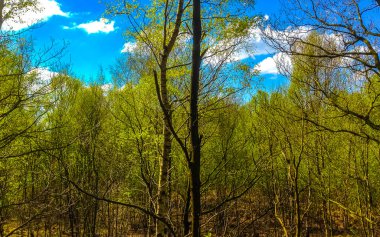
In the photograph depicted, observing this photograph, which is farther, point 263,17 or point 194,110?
point 263,17

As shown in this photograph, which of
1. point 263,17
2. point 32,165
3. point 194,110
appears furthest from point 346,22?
point 32,165

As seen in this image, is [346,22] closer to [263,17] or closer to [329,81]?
[263,17]

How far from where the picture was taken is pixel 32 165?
1605 centimetres

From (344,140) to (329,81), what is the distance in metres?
2.70

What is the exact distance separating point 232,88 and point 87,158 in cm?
1296

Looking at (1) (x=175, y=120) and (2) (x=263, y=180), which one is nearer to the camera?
(1) (x=175, y=120)

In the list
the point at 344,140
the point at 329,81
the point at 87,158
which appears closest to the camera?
the point at 344,140

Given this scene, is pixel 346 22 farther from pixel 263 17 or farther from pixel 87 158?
pixel 87 158

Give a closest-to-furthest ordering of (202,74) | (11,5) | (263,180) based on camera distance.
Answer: (11,5)
(202,74)
(263,180)

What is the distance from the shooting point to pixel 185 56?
36.0ft

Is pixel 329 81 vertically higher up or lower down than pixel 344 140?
higher up

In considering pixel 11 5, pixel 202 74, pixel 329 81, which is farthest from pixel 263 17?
pixel 329 81

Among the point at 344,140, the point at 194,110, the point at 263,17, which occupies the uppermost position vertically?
the point at 263,17

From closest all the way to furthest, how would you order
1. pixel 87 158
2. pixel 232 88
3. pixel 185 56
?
1. pixel 232 88
2. pixel 185 56
3. pixel 87 158
